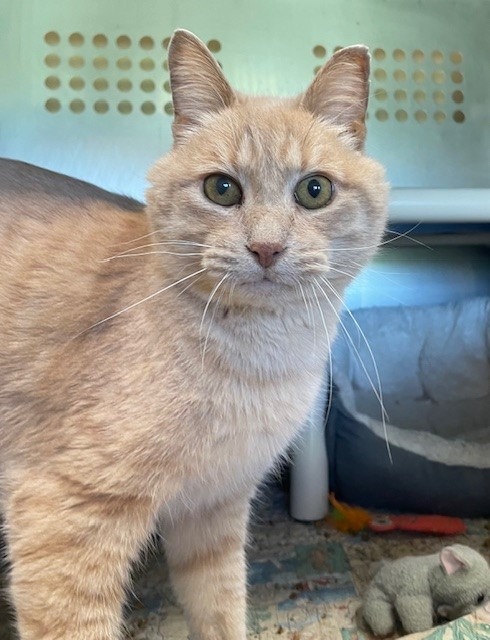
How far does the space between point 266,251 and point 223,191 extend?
13cm

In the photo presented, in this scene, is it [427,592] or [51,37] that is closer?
[427,592]

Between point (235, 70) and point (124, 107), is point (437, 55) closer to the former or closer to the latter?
point (235, 70)

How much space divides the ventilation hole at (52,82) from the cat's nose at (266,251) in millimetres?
866

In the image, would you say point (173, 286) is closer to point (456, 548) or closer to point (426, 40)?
point (456, 548)

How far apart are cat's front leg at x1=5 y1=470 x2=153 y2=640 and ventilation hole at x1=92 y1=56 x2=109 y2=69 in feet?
3.05

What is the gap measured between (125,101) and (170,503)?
91 cm

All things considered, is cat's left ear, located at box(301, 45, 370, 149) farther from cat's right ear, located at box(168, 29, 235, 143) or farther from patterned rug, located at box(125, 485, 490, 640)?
patterned rug, located at box(125, 485, 490, 640)

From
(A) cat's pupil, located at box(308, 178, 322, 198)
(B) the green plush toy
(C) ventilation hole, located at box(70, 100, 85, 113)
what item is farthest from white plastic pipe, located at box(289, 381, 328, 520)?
(C) ventilation hole, located at box(70, 100, 85, 113)

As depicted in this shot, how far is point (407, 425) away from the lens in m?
1.63

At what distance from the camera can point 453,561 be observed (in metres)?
1.23

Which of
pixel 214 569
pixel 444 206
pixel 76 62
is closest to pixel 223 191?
pixel 444 206

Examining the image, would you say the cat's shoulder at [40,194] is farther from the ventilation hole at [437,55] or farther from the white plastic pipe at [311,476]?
the ventilation hole at [437,55]

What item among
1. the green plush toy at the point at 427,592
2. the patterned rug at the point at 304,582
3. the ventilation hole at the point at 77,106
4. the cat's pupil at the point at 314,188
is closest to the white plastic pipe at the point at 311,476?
the patterned rug at the point at 304,582

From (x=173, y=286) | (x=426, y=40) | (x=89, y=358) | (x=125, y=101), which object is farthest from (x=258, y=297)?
(x=426, y=40)
